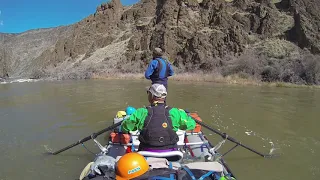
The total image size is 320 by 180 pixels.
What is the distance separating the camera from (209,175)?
359cm

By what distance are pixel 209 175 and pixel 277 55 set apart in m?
26.8

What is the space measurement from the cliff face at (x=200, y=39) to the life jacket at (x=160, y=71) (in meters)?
19.6

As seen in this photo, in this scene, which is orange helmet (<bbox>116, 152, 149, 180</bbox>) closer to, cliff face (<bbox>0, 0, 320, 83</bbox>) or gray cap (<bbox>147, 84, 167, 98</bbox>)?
gray cap (<bbox>147, 84, 167, 98</bbox>)

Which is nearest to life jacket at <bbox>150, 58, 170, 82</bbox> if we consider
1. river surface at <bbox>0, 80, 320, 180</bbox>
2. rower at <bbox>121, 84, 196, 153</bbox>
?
river surface at <bbox>0, 80, 320, 180</bbox>

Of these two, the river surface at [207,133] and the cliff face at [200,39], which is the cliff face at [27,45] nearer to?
the cliff face at [200,39]

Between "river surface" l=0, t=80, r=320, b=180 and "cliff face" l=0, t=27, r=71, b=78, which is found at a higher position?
"cliff face" l=0, t=27, r=71, b=78

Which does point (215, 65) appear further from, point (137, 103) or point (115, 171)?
point (115, 171)

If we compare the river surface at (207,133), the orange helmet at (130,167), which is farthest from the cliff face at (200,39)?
the orange helmet at (130,167)

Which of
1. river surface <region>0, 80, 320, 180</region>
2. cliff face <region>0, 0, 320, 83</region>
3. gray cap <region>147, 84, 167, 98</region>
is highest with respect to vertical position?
cliff face <region>0, 0, 320, 83</region>

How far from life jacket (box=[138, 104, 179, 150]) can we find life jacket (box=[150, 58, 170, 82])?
109 inches

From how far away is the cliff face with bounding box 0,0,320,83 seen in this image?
2827cm

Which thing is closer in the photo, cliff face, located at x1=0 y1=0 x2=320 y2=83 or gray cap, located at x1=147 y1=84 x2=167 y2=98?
gray cap, located at x1=147 y1=84 x2=167 y2=98

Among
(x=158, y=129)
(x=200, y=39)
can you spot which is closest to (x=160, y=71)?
(x=158, y=129)

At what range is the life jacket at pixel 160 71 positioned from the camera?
6.03 meters
